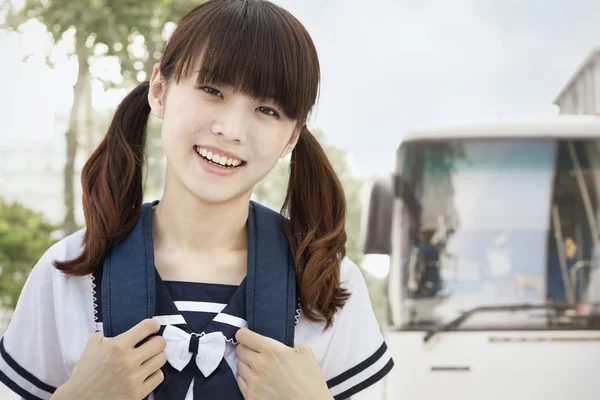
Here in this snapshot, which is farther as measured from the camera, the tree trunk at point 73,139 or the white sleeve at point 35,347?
the tree trunk at point 73,139

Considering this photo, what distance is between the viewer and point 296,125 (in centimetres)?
122

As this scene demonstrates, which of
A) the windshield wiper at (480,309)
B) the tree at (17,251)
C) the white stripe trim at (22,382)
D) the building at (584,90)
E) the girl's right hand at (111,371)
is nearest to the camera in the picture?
the girl's right hand at (111,371)

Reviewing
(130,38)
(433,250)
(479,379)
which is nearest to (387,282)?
(433,250)

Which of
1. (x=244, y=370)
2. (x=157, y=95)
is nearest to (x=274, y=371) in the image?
(x=244, y=370)

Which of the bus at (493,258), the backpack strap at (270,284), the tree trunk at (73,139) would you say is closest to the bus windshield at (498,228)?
the bus at (493,258)

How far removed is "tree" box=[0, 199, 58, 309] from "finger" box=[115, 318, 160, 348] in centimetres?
624

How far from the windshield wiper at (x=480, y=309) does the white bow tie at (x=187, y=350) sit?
7.20 ft

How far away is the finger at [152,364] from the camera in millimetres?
1120

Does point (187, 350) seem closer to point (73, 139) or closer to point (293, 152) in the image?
point (293, 152)

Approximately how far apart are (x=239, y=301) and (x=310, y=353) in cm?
15

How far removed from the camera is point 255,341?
1167mm

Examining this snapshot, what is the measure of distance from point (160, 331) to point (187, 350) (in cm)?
6

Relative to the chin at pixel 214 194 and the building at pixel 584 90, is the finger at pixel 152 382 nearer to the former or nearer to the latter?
the chin at pixel 214 194

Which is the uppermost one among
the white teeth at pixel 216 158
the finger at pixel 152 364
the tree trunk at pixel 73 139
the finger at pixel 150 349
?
the tree trunk at pixel 73 139
